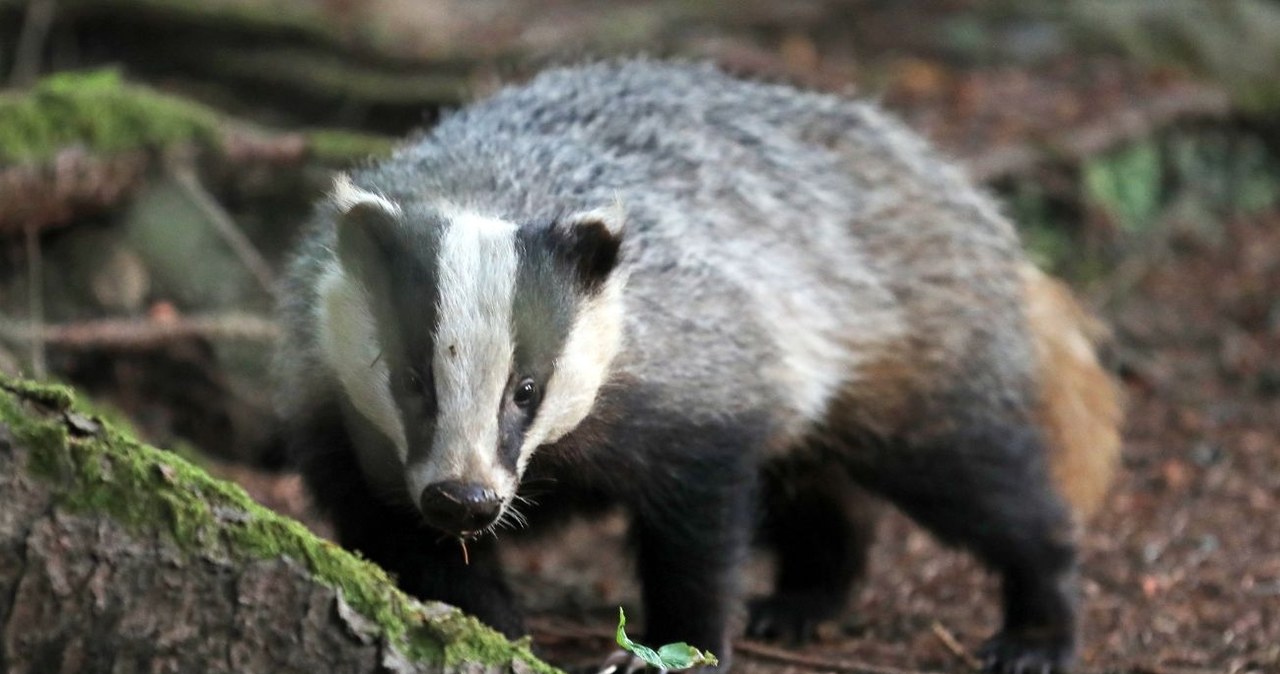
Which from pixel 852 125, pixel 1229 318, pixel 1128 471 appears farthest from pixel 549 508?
pixel 1229 318

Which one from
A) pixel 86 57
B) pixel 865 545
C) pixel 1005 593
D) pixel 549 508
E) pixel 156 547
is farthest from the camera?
pixel 86 57

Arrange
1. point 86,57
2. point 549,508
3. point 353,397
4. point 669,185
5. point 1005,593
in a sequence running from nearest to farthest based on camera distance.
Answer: point 353,397 < point 549,508 < point 669,185 < point 1005,593 < point 86,57

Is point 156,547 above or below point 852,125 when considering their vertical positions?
above

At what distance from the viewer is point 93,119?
5.48m

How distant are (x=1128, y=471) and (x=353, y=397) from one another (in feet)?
12.0

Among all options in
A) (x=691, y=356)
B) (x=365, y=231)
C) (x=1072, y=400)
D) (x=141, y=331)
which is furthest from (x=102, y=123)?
(x=1072, y=400)

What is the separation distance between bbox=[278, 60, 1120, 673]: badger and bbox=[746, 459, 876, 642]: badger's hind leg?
12mm

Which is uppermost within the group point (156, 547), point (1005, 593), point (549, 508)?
point (156, 547)

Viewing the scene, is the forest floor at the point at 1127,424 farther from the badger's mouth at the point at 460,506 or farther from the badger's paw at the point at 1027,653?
the badger's mouth at the point at 460,506

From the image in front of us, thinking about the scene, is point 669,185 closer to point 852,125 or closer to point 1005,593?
point 852,125

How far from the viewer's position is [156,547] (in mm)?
2713

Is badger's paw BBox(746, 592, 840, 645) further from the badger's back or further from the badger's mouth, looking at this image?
the badger's mouth

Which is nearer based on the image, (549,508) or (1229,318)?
(549,508)

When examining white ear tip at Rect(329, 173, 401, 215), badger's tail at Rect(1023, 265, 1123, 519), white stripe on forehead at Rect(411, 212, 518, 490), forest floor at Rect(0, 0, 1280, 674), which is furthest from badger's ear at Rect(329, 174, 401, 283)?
badger's tail at Rect(1023, 265, 1123, 519)
